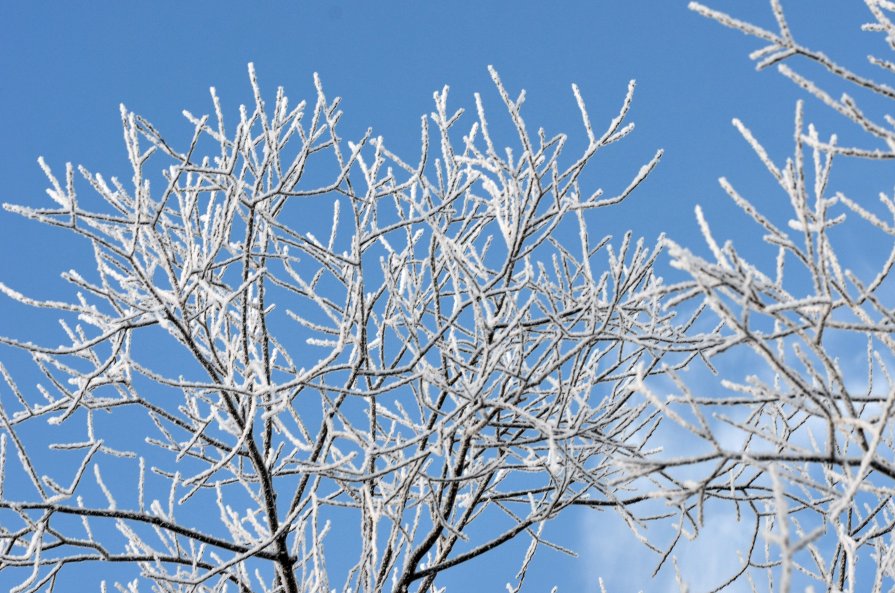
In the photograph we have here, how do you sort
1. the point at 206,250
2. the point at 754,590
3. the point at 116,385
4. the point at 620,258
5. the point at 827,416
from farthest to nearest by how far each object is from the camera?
the point at 754,590
the point at 206,250
the point at 116,385
the point at 620,258
the point at 827,416

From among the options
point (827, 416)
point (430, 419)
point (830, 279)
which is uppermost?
point (430, 419)

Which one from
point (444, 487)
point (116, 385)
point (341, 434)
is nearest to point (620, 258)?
point (341, 434)

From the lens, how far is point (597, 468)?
412cm

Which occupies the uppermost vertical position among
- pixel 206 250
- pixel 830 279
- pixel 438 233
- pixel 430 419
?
pixel 206 250

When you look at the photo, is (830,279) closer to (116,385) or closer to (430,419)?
(430,419)

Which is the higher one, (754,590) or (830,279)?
(830,279)

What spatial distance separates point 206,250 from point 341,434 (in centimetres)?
133

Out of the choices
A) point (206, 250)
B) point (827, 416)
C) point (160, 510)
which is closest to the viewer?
point (827, 416)

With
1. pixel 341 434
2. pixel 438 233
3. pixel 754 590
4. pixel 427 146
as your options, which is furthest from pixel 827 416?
pixel 754 590

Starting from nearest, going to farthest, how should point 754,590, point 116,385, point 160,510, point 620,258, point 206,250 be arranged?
point 620,258 → point 160,510 → point 116,385 → point 206,250 → point 754,590

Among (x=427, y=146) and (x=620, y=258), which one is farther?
(x=427, y=146)

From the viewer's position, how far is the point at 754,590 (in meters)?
4.31

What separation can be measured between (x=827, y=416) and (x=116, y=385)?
3047mm

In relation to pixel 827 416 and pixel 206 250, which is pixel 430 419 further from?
pixel 827 416
